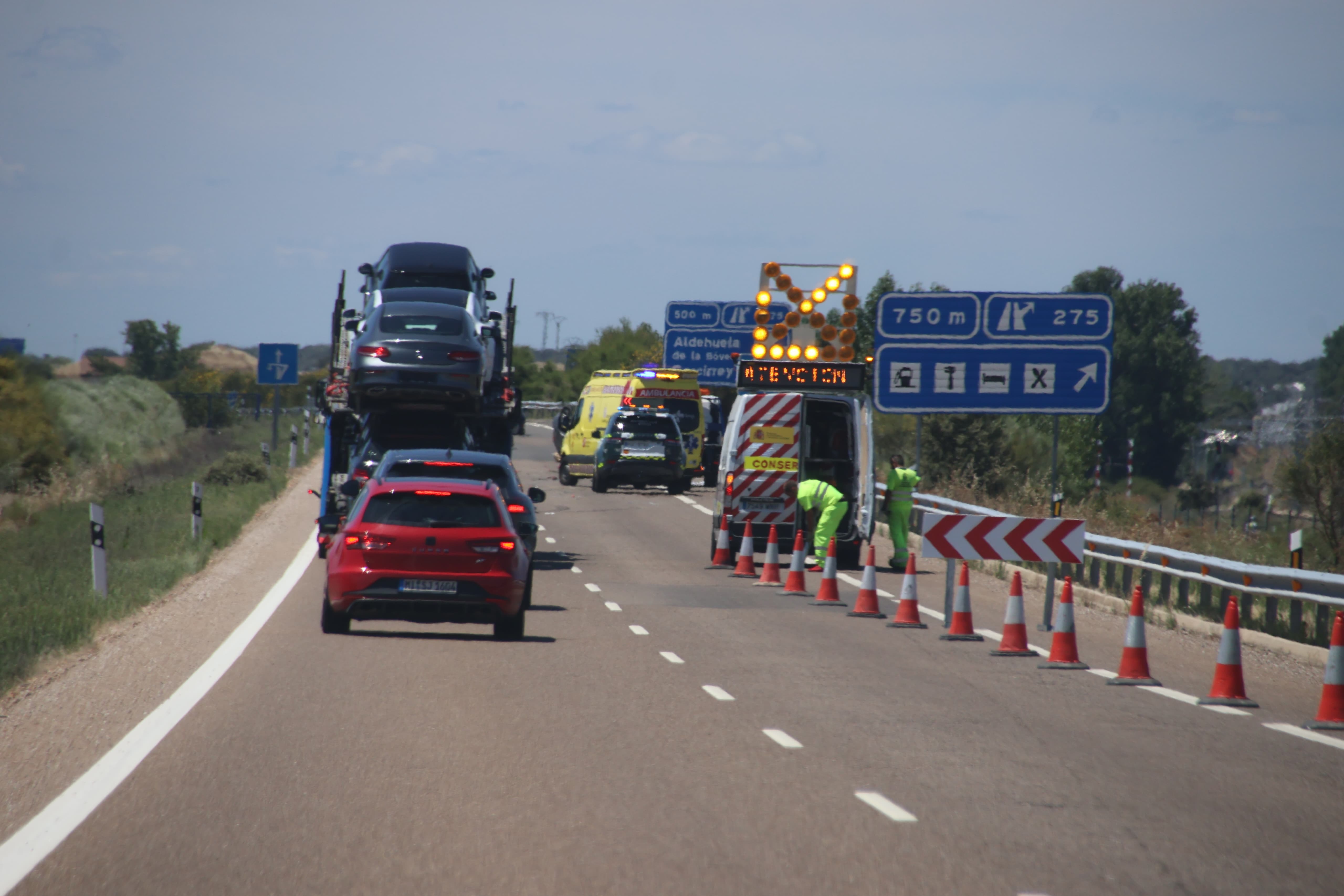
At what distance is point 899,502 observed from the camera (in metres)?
22.9

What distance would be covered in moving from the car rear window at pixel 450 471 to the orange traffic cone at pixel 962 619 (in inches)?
188

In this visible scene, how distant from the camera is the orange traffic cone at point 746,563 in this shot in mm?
22016

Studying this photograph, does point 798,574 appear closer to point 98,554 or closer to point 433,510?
point 433,510

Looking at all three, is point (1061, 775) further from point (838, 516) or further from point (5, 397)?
point (5, 397)

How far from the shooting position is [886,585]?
2177cm

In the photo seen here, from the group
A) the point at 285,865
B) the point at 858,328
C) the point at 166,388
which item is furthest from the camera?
the point at 166,388

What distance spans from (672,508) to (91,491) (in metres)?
19.5

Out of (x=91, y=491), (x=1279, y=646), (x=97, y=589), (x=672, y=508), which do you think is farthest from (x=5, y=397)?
(x=1279, y=646)

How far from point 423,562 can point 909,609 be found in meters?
5.50

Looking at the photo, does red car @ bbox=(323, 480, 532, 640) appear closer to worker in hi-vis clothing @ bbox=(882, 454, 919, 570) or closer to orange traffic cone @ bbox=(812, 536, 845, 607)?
orange traffic cone @ bbox=(812, 536, 845, 607)

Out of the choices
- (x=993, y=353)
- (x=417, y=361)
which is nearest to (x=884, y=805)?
(x=417, y=361)

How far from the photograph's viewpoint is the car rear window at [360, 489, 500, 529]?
1398cm

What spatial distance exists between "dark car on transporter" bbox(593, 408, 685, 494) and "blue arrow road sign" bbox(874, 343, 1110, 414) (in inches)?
516

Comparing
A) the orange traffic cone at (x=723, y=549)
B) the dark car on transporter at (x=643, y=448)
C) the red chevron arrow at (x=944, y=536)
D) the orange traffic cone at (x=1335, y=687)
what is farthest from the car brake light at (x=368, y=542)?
the dark car on transporter at (x=643, y=448)
